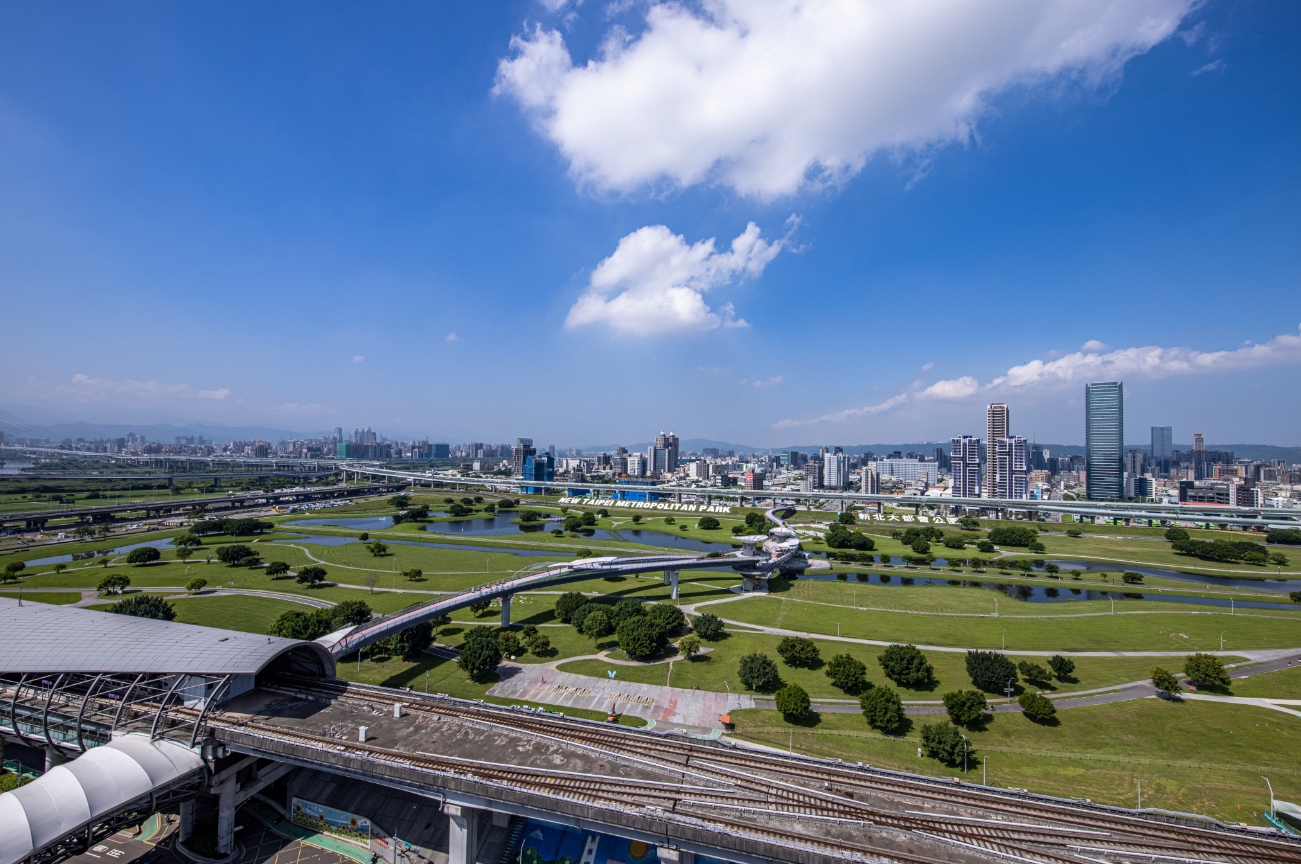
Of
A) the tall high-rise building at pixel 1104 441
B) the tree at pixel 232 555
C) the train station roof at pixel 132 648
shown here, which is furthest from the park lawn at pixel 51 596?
the tall high-rise building at pixel 1104 441

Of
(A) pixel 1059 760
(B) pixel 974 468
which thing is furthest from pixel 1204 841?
(B) pixel 974 468

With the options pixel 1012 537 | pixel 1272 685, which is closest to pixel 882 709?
pixel 1272 685

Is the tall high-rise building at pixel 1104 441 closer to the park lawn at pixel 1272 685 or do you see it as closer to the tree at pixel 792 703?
the park lawn at pixel 1272 685

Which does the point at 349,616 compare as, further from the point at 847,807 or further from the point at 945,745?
the point at 945,745

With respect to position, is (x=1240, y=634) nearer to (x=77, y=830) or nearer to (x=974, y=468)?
(x=77, y=830)

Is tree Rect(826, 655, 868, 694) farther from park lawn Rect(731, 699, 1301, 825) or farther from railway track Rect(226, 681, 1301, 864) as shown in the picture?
railway track Rect(226, 681, 1301, 864)
